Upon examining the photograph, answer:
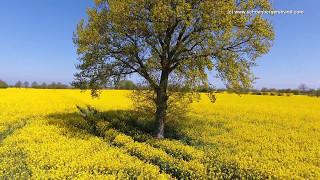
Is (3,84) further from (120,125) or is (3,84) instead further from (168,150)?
(168,150)

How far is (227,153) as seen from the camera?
1712cm

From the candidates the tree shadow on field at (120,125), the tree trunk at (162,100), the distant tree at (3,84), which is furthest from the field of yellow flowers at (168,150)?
the distant tree at (3,84)

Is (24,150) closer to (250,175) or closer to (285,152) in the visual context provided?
(250,175)

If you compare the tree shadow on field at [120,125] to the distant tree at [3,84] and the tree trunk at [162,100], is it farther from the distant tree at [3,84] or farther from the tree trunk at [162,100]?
the distant tree at [3,84]

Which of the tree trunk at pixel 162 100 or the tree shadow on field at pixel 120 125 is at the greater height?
the tree trunk at pixel 162 100

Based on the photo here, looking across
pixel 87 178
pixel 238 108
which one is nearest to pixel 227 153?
pixel 87 178

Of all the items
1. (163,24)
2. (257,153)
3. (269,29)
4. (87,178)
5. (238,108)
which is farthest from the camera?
(238,108)

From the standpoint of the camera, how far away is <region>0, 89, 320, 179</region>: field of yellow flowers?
14.6 m

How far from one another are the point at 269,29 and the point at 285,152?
779 cm

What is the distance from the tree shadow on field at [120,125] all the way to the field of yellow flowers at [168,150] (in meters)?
0.06

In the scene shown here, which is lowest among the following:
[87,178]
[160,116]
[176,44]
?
[87,178]

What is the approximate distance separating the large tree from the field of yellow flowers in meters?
2.64

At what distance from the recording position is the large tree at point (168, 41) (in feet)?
69.3

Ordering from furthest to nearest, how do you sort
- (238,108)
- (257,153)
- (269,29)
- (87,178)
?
(238,108) < (269,29) < (257,153) < (87,178)
